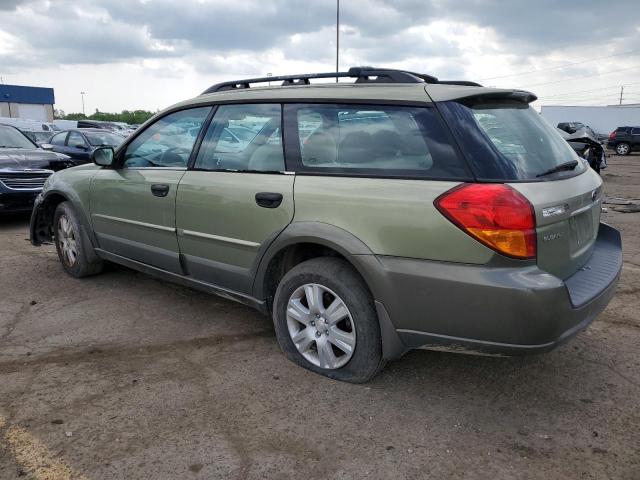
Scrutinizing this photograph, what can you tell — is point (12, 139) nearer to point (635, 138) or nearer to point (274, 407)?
point (274, 407)

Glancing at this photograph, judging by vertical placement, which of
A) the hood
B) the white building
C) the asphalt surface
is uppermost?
the white building

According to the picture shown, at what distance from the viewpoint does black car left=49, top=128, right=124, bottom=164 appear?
12633 millimetres

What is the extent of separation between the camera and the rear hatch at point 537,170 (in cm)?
258

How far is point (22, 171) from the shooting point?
307 inches

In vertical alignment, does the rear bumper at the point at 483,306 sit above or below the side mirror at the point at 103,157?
below

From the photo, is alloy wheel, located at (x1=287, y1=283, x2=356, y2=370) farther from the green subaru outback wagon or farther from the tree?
the tree

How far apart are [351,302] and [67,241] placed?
11.2 ft

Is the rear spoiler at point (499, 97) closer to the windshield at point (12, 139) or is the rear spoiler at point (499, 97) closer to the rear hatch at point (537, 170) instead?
the rear hatch at point (537, 170)

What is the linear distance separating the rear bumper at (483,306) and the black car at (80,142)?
11339 millimetres

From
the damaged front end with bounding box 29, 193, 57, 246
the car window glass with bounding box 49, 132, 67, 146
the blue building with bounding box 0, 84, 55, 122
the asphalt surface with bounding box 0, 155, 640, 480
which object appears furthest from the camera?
the blue building with bounding box 0, 84, 55, 122

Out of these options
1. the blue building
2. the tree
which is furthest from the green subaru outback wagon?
the tree

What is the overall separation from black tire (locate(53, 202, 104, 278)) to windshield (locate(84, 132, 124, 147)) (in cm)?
793

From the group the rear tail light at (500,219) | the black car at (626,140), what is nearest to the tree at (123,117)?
the black car at (626,140)

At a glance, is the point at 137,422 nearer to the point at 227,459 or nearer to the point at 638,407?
the point at 227,459
